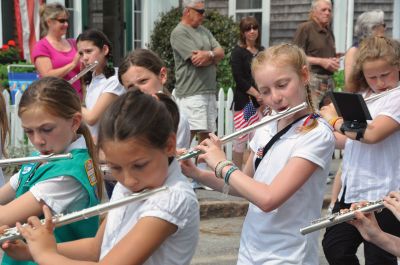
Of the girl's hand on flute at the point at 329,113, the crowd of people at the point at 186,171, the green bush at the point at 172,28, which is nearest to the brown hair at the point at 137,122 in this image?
the crowd of people at the point at 186,171

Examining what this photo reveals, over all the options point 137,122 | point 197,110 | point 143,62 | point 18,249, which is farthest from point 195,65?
point 137,122

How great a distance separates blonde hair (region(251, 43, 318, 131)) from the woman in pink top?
3.33 m

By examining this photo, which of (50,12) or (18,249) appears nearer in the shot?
(18,249)

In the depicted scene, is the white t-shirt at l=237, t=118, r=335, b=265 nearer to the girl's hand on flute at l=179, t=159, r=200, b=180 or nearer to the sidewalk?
the girl's hand on flute at l=179, t=159, r=200, b=180

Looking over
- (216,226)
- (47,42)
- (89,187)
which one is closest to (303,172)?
(89,187)

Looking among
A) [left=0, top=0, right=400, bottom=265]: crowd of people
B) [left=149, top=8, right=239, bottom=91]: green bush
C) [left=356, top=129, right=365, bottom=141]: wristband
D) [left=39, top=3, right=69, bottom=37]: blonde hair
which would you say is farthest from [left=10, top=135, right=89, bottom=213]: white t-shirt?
[left=149, top=8, right=239, bottom=91]: green bush

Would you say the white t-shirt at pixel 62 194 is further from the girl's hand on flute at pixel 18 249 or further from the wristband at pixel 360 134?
the wristband at pixel 360 134

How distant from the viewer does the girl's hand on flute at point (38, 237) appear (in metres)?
2.09

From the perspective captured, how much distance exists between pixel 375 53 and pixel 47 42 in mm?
3609

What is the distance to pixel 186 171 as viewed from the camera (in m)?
2.88

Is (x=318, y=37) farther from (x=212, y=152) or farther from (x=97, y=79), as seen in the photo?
(x=212, y=152)

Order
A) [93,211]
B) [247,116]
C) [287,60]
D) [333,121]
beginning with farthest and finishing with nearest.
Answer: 1. [247,116]
2. [333,121]
3. [287,60]
4. [93,211]

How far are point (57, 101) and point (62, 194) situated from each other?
0.34 m

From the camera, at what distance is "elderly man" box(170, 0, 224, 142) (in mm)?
7133
